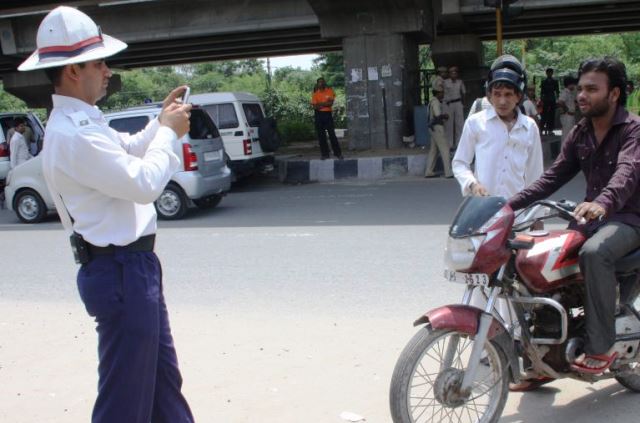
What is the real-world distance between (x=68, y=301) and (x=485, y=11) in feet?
49.5

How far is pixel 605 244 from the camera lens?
3.34 meters

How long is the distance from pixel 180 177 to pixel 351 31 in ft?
24.4

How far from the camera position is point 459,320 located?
3189 mm

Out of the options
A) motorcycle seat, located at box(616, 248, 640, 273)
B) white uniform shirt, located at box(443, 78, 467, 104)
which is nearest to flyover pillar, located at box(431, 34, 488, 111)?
Answer: white uniform shirt, located at box(443, 78, 467, 104)

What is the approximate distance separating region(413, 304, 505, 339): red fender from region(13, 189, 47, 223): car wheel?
10.1m

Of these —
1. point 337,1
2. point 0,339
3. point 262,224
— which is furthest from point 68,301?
Answer: point 337,1

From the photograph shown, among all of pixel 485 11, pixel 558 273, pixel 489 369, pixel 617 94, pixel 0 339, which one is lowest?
pixel 0 339

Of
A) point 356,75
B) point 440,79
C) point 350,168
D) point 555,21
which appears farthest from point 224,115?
point 555,21

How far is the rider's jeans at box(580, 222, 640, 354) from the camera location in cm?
331

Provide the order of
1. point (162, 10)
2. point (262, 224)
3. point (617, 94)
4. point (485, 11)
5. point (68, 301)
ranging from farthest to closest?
point (162, 10) < point (485, 11) < point (262, 224) < point (68, 301) < point (617, 94)

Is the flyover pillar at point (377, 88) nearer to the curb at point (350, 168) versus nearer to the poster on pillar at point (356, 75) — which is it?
the poster on pillar at point (356, 75)

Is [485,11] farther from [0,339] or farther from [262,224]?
[0,339]

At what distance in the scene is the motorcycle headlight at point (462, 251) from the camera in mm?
3166

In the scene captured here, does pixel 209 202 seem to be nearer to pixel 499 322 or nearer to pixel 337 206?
pixel 337 206
